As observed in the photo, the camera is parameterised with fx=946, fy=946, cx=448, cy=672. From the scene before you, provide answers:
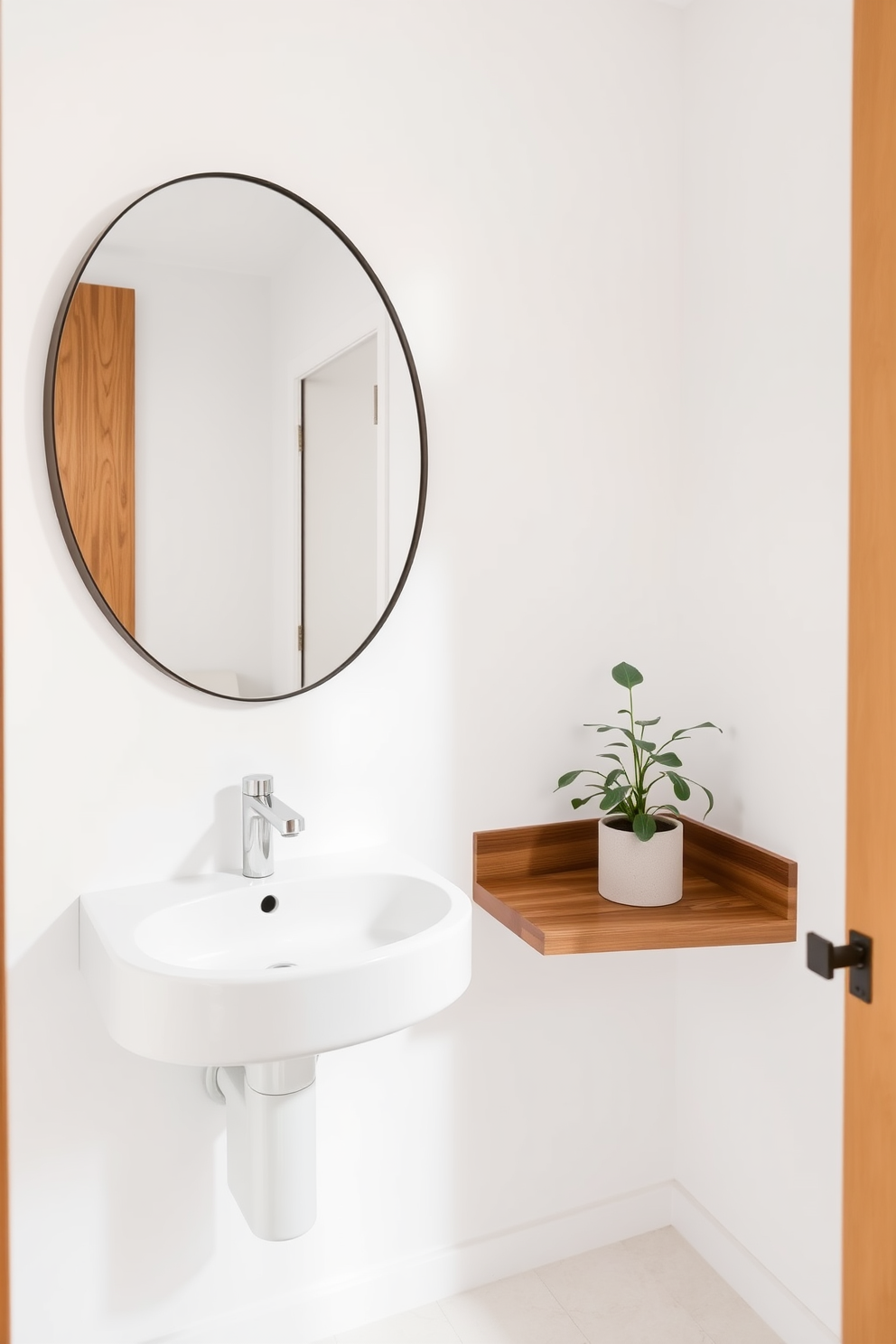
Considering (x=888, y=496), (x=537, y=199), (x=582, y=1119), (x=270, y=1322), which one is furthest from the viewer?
(x=582, y=1119)

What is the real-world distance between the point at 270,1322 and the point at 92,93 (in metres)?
1.99

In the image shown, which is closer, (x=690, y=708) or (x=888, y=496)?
(x=888, y=496)

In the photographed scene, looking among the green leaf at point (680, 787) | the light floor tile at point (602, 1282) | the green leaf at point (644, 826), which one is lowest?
the light floor tile at point (602, 1282)

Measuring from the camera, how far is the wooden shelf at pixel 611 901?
1.56 metres

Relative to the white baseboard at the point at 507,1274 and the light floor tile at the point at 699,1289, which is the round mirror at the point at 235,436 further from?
the light floor tile at the point at 699,1289

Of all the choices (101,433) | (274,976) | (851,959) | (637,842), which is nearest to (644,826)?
(637,842)

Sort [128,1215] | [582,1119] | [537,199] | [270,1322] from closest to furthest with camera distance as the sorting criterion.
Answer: [128,1215]
[270,1322]
[537,199]
[582,1119]

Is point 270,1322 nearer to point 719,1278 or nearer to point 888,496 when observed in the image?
point 719,1278

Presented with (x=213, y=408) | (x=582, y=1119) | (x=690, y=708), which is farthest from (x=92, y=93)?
(x=582, y=1119)

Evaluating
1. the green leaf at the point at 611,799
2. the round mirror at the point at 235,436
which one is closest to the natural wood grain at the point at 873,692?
the green leaf at the point at 611,799

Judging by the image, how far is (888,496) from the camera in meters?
1.05

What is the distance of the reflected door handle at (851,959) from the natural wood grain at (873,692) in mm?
13

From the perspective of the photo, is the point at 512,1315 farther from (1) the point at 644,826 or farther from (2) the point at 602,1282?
(1) the point at 644,826

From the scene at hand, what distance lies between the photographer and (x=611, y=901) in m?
1.69
